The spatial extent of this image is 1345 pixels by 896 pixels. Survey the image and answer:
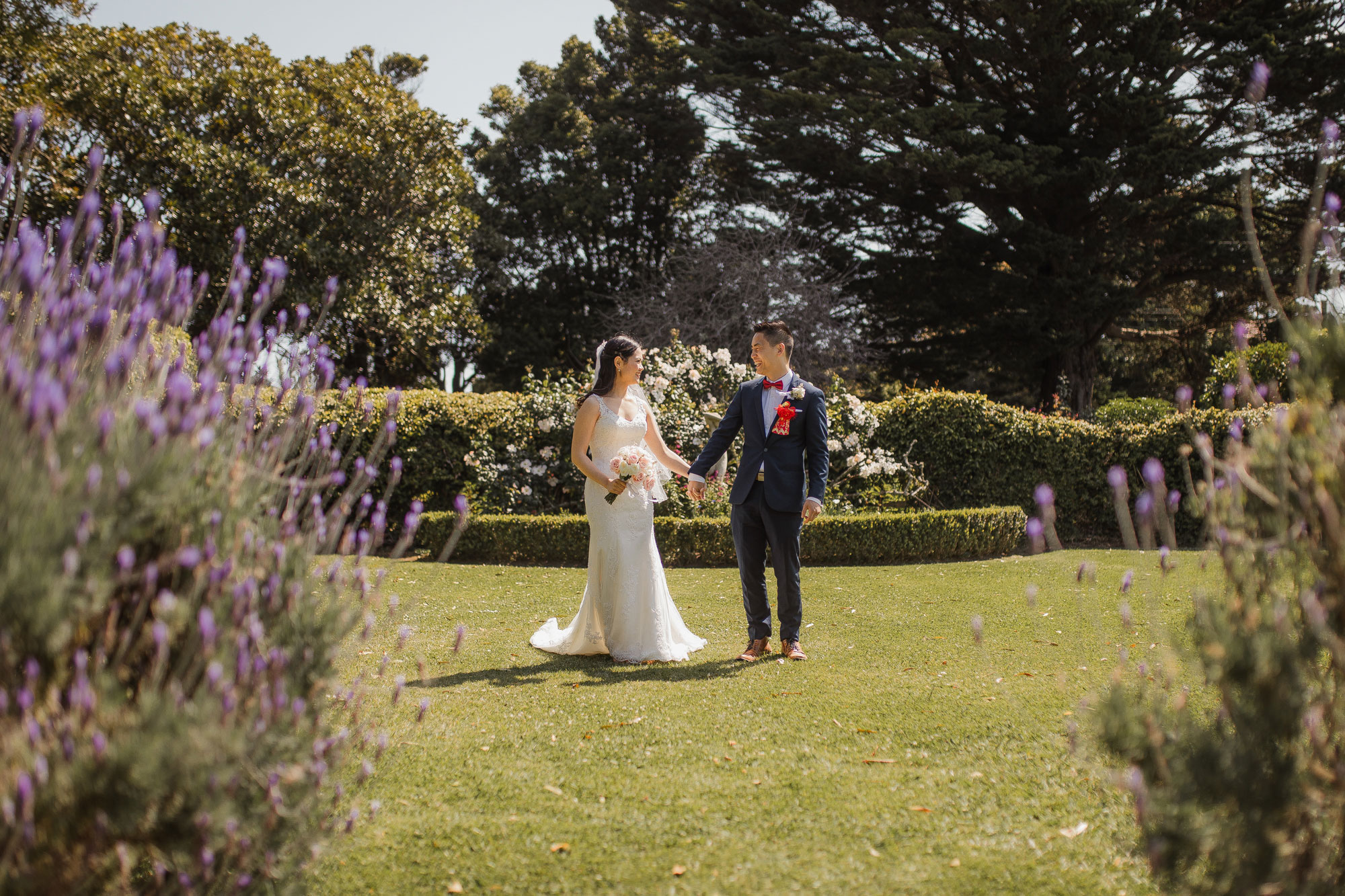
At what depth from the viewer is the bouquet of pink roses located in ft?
20.0

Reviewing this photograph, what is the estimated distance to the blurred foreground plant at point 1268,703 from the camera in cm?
193

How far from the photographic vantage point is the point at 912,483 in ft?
42.4

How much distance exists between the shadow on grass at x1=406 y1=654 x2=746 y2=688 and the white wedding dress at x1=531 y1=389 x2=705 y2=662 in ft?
0.54

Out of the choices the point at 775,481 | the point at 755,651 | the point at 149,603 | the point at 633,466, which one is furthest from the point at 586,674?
the point at 149,603

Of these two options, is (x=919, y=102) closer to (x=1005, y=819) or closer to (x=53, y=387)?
(x=1005, y=819)

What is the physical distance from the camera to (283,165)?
68.0ft

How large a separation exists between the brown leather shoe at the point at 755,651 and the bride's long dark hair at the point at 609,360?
2039 mm

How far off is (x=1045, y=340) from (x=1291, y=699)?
22535mm

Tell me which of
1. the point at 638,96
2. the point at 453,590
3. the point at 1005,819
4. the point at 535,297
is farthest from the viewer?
the point at 535,297

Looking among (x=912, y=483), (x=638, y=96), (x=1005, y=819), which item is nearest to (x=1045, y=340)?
(x=912, y=483)

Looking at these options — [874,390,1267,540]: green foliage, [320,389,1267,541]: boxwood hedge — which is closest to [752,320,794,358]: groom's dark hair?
[320,389,1267,541]: boxwood hedge

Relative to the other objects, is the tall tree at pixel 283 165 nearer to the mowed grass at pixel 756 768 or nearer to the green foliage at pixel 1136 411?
the mowed grass at pixel 756 768

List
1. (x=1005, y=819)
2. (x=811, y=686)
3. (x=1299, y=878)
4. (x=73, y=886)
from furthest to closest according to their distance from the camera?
1. (x=811, y=686)
2. (x=1005, y=819)
3. (x=1299, y=878)
4. (x=73, y=886)

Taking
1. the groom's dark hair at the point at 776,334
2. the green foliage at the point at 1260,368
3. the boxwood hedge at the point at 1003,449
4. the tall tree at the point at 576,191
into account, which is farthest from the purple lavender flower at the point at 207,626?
the tall tree at the point at 576,191
